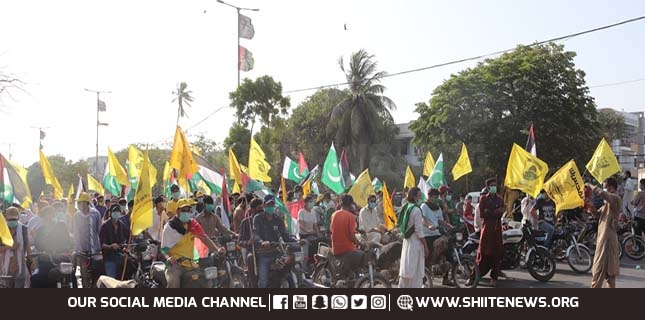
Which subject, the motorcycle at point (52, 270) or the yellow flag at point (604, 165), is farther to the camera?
the yellow flag at point (604, 165)

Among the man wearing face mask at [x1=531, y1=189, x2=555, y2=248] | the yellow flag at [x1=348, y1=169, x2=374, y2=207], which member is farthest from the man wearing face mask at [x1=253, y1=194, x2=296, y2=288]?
the man wearing face mask at [x1=531, y1=189, x2=555, y2=248]

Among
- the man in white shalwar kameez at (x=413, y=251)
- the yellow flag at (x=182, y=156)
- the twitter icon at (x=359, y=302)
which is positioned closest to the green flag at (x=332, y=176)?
the yellow flag at (x=182, y=156)

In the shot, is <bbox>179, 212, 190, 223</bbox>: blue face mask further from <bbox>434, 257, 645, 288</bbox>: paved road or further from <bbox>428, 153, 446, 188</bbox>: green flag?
<bbox>428, 153, 446, 188</bbox>: green flag

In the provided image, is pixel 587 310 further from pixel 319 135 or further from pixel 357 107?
pixel 319 135

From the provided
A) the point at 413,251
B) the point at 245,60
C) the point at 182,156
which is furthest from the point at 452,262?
the point at 245,60

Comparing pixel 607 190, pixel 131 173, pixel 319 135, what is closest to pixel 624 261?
pixel 607 190

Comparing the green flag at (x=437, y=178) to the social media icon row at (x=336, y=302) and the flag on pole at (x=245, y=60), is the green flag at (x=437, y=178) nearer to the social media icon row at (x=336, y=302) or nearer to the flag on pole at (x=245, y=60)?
the social media icon row at (x=336, y=302)

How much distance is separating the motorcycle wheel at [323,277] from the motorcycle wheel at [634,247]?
26.9 ft

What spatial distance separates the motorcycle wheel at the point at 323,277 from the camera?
433 inches

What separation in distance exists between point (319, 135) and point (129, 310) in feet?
142

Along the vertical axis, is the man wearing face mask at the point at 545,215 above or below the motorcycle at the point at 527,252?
above

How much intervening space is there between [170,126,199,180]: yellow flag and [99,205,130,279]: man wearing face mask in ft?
7.90

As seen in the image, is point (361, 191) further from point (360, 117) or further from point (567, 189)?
point (360, 117)

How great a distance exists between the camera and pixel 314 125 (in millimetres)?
51281
